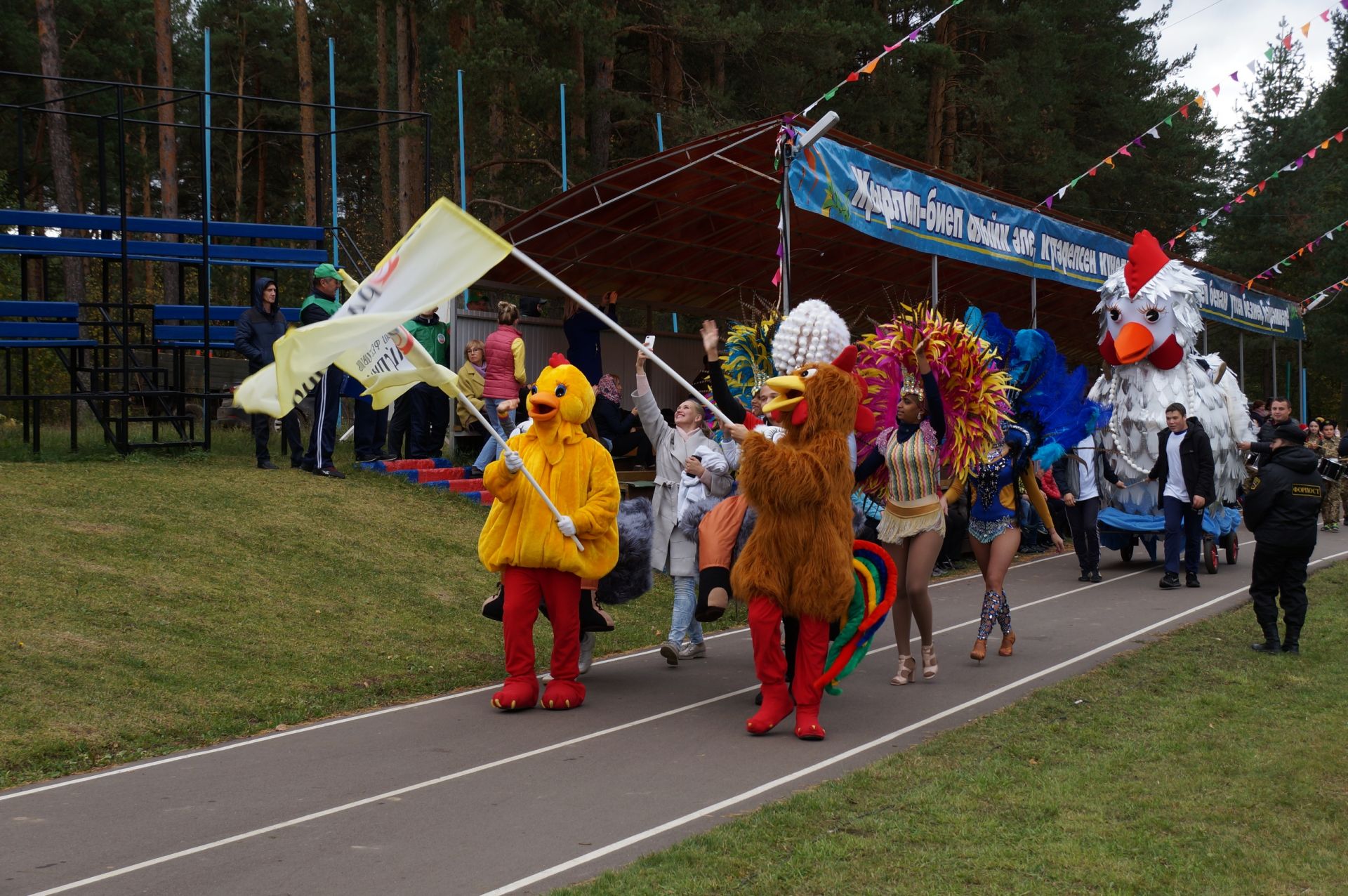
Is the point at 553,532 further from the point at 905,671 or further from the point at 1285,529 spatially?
the point at 1285,529

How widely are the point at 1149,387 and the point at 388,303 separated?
10.4 m

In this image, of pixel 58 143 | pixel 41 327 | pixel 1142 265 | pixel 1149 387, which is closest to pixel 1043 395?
pixel 1149 387

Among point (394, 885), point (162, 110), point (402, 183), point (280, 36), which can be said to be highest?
point (280, 36)

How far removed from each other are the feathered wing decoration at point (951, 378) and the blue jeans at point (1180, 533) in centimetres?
519

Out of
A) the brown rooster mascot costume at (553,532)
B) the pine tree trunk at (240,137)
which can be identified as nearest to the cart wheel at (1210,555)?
the brown rooster mascot costume at (553,532)

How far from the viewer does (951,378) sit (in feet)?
28.1

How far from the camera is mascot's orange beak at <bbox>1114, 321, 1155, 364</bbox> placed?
14.5 m

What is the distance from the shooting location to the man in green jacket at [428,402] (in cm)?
1490

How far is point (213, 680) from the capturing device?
7.87m

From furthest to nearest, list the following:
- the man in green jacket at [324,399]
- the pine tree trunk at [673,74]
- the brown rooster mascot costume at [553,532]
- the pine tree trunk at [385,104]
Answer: the pine tree trunk at [385,104], the pine tree trunk at [673,74], the man in green jacket at [324,399], the brown rooster mascot costume at [553,532]

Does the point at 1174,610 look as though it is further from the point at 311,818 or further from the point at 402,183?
the point at 402,183

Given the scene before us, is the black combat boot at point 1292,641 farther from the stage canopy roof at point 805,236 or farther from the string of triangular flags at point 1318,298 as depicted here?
the string of triangular flags at point 1318,298

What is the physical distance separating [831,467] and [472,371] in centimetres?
830

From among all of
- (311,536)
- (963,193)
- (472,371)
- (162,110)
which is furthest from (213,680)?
(162,110)
